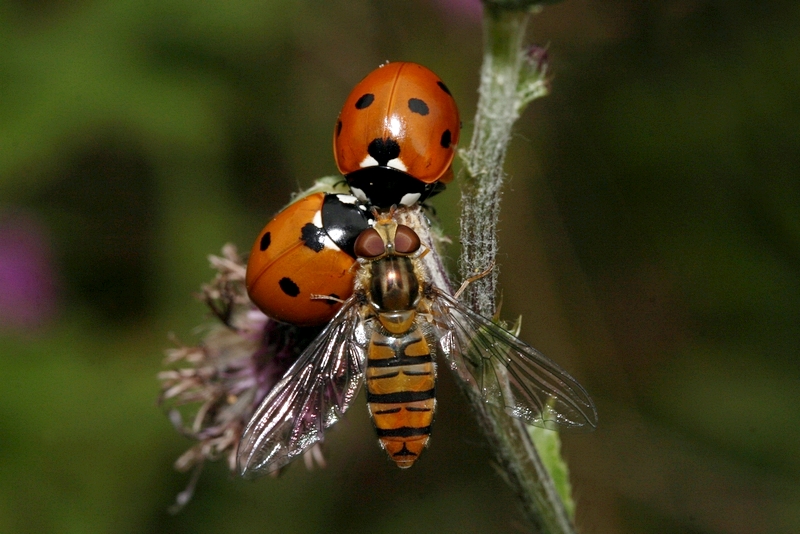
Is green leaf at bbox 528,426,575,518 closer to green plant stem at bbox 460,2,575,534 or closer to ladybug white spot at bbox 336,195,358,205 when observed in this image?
green plant stem at bbox 460,2,575,534

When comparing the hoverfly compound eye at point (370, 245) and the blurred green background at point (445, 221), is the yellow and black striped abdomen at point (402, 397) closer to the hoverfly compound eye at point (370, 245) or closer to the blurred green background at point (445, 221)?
the hoverfly compound eye at point (370, 245)

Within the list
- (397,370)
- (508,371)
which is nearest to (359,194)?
(397,370)

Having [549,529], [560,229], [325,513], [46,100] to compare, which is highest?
[46,100]

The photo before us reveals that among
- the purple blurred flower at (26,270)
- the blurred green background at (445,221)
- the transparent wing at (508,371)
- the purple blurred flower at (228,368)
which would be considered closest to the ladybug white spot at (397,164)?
the transparent wing at (508,371)

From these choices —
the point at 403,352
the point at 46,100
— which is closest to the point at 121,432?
the point at 46,100

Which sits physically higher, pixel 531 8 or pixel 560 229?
pixel 560 229

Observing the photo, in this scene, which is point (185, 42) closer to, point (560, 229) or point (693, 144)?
point (560, 229)
